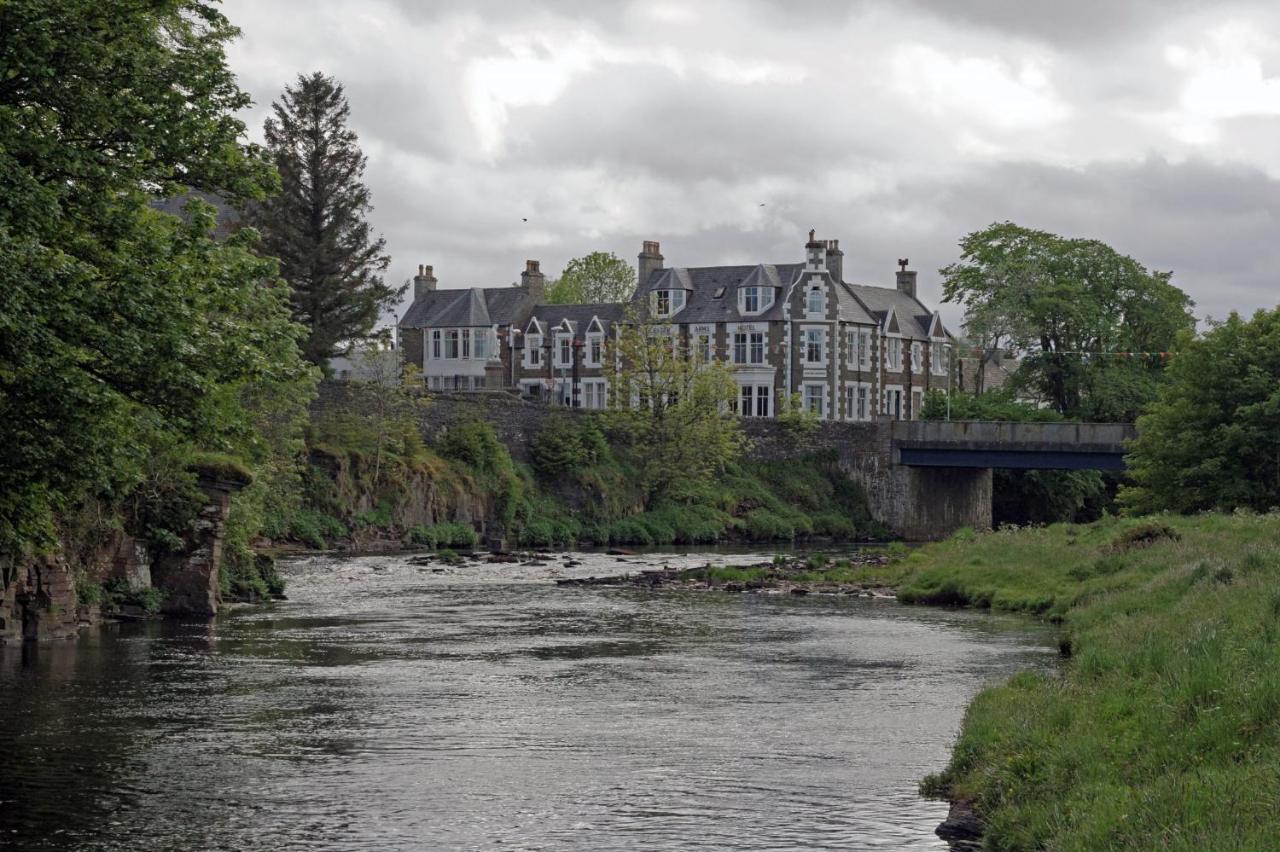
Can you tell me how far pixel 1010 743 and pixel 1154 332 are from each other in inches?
3457

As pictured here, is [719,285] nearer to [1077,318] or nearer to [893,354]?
[893,354]

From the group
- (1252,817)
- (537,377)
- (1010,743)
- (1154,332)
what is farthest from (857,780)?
(537,377)

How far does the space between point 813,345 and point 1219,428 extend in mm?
48579

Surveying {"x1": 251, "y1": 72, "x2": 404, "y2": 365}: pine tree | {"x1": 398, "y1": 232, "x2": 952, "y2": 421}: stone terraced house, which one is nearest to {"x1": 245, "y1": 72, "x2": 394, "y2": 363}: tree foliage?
{"x1": 251, "y1": 72, "x2": 404, "y2": 365}: pine tree

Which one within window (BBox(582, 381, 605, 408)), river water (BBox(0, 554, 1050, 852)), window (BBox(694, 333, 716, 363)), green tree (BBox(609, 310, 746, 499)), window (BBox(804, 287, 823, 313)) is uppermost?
window (BBox(804, 287, 823, 313))

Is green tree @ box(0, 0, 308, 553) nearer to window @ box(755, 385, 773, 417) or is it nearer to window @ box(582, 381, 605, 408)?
window @ box(755, 385, 773, 417)

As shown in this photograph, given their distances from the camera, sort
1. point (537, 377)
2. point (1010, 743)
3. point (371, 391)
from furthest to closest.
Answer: point (537, 377), point (371, 391), point (1010, 743)

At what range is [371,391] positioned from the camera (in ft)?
256

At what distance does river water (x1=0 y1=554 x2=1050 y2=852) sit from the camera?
1750 centimetres

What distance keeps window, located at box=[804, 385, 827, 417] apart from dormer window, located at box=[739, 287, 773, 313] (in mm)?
6201

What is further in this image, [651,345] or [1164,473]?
[651,345]

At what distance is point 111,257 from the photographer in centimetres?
2344

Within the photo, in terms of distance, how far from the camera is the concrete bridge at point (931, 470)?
86875 millimetres

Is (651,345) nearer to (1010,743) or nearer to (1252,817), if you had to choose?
(1010,743)
